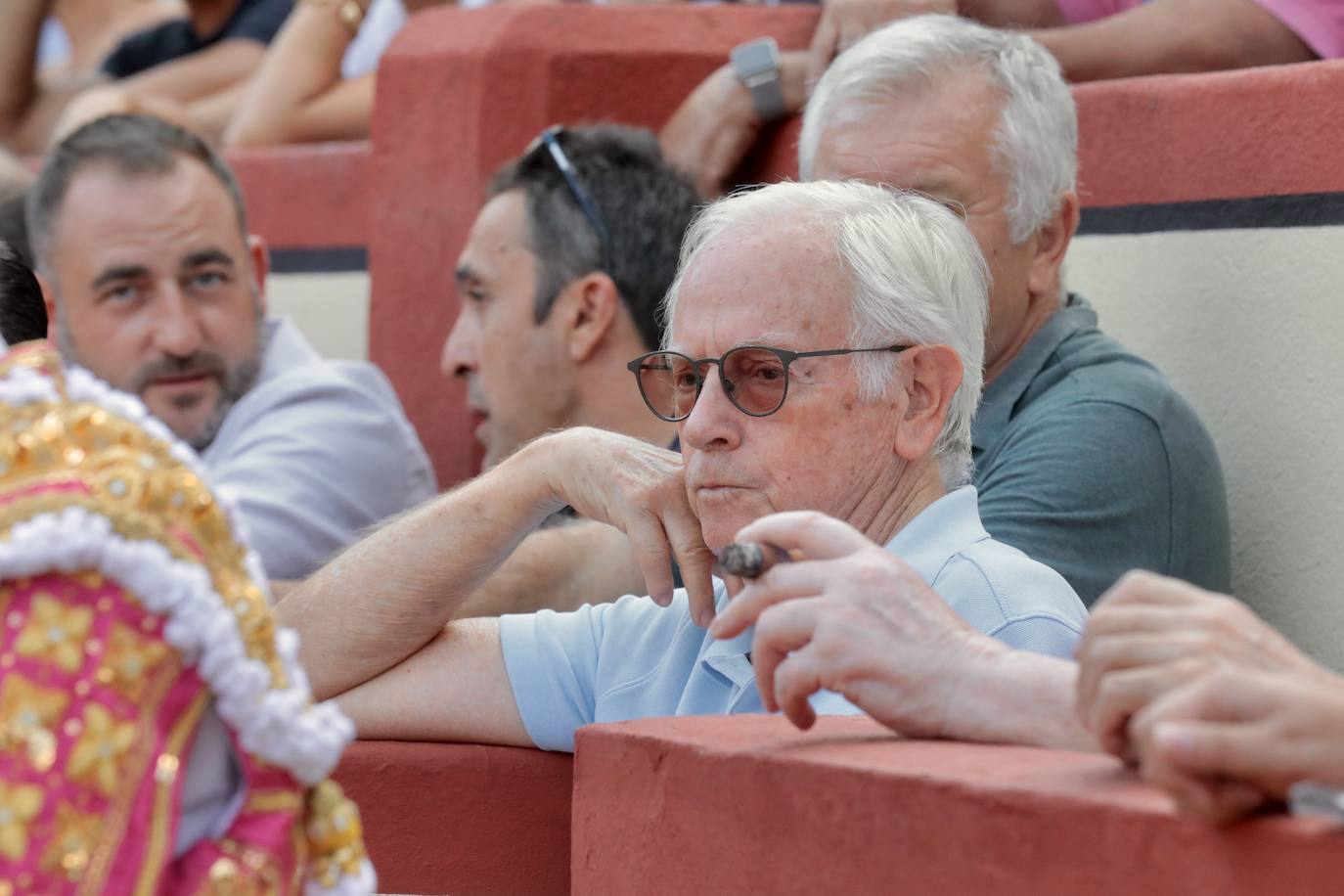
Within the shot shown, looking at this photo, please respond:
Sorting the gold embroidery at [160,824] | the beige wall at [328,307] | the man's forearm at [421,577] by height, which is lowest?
the beige wall at [328,307]

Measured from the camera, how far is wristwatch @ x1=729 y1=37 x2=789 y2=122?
14.3 feet

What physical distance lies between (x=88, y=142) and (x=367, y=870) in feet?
12.1

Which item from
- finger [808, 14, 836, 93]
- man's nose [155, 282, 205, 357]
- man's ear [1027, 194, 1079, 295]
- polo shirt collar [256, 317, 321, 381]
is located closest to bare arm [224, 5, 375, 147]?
polo shirt collar [256, 317, 321, 381]

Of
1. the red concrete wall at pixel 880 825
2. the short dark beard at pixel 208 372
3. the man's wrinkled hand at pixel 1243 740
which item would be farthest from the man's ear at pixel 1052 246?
the short dark beard at pixel 208 372

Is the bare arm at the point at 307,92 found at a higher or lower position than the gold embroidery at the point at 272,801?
lower

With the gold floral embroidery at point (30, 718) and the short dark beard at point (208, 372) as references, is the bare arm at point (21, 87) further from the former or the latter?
the gold floral embroidery at point (30, 718)

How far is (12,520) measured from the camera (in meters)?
1.27

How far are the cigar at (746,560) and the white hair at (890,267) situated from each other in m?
0.53

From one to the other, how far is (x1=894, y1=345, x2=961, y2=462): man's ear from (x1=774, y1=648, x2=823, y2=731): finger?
615 mm

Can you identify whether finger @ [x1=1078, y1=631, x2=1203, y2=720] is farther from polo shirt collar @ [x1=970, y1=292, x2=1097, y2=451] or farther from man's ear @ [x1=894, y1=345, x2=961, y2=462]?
polo shirt collar @ [x1=970, y1=292, x2=1097, y2=451]

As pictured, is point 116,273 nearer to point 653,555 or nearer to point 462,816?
point 462,816

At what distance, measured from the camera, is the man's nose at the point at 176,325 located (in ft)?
15.3

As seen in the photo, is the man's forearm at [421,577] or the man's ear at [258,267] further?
the man's ear at [258,267]

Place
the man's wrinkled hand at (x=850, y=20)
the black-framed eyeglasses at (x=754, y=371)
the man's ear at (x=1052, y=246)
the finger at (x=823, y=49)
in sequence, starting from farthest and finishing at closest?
the finger at (x=823, y=49) → the man's wrinkled hand at (x=850, y=20) → the man's ear at (x=1052, y=246) → the black-framed eyeglasses at (x=754, y=371)
